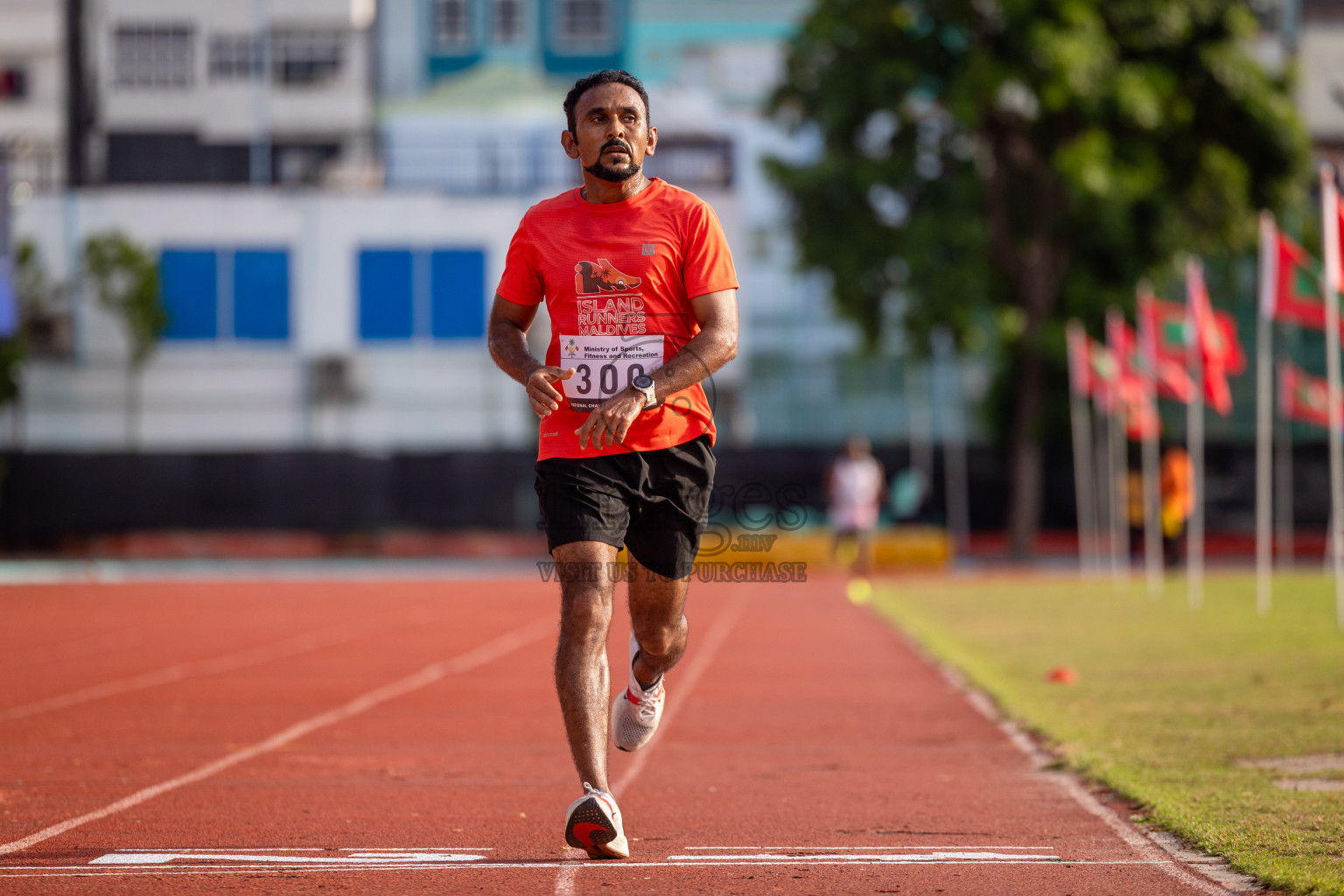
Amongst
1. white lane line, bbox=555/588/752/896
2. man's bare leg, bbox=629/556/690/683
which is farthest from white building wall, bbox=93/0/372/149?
man's bare leg, bbox=629/556/690/683

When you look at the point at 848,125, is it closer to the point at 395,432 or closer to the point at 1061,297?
the point at 1061,297

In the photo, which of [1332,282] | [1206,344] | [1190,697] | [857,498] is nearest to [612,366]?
[1190,697]

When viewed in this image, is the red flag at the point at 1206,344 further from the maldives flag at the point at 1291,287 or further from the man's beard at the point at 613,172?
the man's beard at the point at 613,172

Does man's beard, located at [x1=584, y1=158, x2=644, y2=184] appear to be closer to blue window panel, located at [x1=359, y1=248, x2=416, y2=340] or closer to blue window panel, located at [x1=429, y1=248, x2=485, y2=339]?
blue window panel, located at [x1=429, y1=248, x2=485, y2=339]

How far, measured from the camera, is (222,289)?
3981 centimetres

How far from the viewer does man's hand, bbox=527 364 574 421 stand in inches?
213

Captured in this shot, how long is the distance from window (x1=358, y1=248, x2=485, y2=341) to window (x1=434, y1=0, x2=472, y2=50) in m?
8.86

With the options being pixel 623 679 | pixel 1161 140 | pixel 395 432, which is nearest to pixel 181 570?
pixel 395 432

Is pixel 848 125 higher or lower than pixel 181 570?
higher

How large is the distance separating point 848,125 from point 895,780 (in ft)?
82.0

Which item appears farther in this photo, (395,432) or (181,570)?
(395,432)

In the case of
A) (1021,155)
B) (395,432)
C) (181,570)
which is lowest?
(181,570)

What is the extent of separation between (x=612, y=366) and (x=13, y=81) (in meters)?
46.0

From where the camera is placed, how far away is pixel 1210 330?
19.0m
